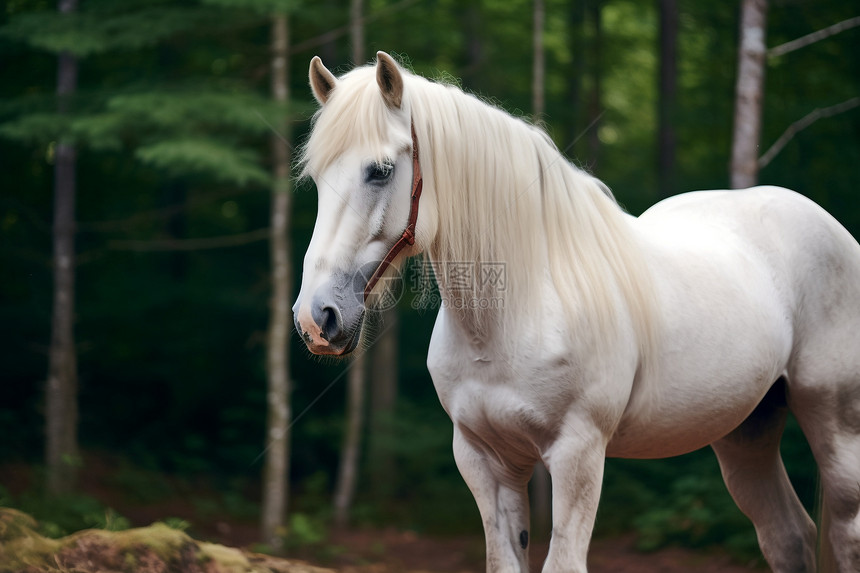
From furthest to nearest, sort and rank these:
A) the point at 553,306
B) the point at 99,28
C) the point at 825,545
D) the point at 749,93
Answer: the point at 99,28, the point at 749,93, the point at 825,545, the point at 553,306

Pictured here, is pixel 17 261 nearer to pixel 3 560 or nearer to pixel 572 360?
pixel 3 560

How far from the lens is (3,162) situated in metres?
10.6

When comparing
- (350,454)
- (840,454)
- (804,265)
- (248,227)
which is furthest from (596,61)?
Answer: (840,454)

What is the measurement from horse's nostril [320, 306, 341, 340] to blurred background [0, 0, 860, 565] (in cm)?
506

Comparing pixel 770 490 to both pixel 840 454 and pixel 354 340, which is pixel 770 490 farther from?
pixel 354 340

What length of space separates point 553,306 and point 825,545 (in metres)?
1.68

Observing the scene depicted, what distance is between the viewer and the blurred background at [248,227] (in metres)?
7.70

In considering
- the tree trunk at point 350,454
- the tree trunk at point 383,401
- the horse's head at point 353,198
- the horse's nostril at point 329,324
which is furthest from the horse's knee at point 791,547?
the tree trunk at point 383,401

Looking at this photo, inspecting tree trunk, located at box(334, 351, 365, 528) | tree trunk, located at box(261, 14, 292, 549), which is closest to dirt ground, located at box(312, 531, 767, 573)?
tree trunk, located at box(334, 351, 365, 528)

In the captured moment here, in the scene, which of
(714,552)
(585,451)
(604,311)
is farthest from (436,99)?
(714,552)

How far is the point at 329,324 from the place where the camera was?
7.24ft

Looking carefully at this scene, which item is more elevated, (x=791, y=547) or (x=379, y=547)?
(x=791, y=547)

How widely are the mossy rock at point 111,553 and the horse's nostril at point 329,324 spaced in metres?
1.53

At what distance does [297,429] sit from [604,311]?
9.47 m
